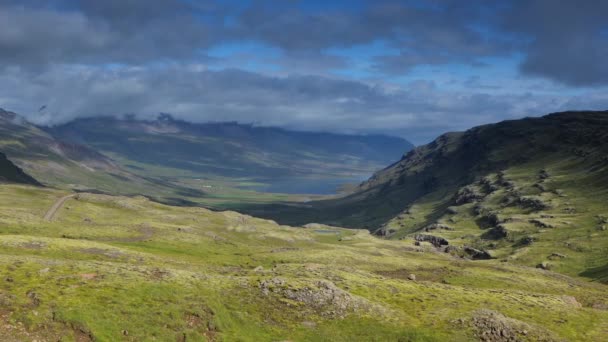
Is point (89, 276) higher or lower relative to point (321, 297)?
higher

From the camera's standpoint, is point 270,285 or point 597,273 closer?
point 270,285

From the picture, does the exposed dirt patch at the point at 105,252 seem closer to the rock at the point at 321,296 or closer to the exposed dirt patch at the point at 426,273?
the rock at the point at 321,296

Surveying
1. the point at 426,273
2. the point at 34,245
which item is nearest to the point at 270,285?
the point at 34,245

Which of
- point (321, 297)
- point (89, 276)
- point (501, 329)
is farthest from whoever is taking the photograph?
point (321, 297)

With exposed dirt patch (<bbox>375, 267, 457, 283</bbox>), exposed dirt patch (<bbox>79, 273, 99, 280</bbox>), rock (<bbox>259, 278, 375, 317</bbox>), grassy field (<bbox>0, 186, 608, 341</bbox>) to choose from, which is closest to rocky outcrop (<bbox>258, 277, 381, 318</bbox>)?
rock (<bbox>259, 278, 375, 317</bbox>)

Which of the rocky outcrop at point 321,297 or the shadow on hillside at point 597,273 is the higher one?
the rocky outcrop at point 321,297

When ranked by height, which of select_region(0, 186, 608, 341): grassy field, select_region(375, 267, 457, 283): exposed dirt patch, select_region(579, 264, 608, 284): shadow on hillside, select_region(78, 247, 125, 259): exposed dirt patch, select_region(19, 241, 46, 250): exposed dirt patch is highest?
select_region(0, 186, 608, 341): grassy field

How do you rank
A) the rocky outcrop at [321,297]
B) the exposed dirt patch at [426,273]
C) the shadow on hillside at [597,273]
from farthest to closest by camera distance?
the shadow on hillside at [597,273], the exposed dirt patch at [426,273], the rocky outcrop at [321,297]

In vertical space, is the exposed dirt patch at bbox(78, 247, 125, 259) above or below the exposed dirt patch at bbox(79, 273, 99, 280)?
below

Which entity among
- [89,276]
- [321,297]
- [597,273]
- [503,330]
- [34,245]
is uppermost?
[89,276]

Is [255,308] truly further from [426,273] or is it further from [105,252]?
[426,273]

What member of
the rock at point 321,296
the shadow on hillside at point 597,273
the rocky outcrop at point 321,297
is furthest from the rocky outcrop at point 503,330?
the shadow on hillside at point 597,273

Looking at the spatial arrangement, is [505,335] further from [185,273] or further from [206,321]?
[185,273]

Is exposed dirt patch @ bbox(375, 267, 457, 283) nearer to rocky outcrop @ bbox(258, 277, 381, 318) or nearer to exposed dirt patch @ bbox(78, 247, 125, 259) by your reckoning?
rocky outcrop @ bbox(258, 277, 381, 318)
